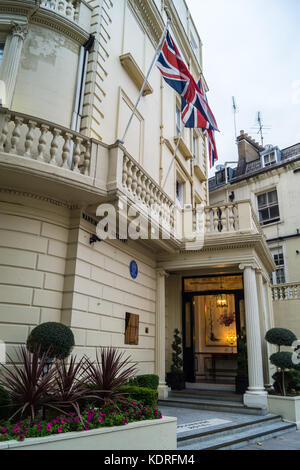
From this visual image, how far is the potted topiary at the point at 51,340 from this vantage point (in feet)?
18.6

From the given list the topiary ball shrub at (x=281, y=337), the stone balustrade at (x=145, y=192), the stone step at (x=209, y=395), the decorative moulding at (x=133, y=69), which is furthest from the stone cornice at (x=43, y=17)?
the stone step at (x=209, y=395)

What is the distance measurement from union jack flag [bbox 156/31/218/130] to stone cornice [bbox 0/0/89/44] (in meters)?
2.33

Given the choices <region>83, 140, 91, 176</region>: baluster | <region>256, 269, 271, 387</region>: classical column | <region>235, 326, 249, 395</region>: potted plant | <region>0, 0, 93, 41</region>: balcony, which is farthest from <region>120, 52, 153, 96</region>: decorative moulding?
<region>235, 326, 249, 395</region>: potted plant

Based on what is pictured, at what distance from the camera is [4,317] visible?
20.3 feet

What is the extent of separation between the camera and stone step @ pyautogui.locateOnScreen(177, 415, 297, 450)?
612 centimetres

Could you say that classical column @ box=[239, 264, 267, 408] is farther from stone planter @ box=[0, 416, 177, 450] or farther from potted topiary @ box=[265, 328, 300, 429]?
stone planter @ box=[0, 416, 177, 450]

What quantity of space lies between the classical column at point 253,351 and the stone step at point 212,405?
0.21 m

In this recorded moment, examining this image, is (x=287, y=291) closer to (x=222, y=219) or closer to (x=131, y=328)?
(x=222, y=219)

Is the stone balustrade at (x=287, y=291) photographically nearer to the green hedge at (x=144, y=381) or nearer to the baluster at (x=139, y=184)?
the green hedge at (x=144, y=381)

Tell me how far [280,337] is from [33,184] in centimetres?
774

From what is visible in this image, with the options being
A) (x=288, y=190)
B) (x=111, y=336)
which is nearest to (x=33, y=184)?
(x=111, y=336)

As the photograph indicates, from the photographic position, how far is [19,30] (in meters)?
7.88

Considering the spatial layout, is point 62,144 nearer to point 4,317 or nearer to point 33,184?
point 33,184

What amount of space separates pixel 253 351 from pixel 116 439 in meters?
5.73
